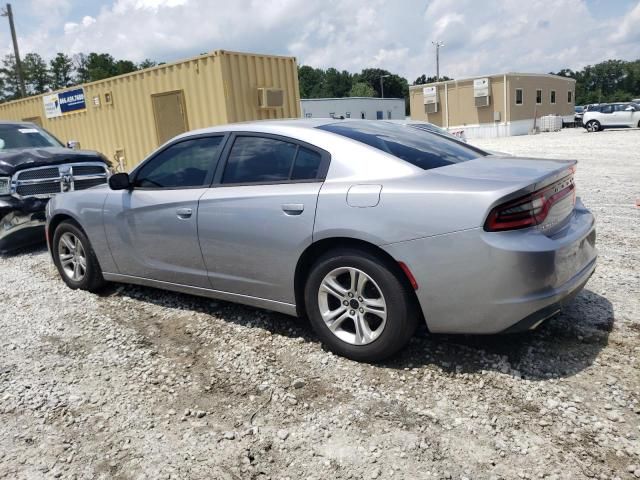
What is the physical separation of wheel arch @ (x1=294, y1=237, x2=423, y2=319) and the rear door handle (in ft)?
0.77

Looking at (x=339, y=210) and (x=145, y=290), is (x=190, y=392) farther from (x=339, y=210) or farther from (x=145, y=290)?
(x=145, y=290)

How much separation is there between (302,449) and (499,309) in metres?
1.28

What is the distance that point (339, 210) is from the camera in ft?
A: 10.4

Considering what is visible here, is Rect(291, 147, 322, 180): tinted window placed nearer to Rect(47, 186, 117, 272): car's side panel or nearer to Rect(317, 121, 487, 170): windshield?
Rect(317, 121, 487, 170): windshield

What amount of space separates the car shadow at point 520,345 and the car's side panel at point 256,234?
490mm

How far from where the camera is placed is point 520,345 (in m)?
3.41

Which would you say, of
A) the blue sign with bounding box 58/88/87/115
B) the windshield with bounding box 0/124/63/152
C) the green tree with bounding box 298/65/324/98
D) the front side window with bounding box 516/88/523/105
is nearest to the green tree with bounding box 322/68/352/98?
the green tree with bounding box 298/65/324/98

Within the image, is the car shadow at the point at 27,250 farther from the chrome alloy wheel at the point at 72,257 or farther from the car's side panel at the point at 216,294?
the car's side panel at the point at 216,294

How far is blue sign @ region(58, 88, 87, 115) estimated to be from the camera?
Result: 13.5 meters

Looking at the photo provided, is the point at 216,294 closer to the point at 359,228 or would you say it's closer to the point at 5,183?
the point at 359,228

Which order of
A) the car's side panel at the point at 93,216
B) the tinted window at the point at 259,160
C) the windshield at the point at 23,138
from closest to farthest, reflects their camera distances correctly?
the tinted window at the point at 259,160 → the car's side panel at the point at 93,216 → the windshield at the point at 23,138

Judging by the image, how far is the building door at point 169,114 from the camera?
10758 millimetres

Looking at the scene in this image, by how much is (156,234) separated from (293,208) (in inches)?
55.8

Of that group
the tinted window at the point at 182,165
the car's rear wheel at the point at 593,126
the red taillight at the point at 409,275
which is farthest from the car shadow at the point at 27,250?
the car's rear wheel at the point at 593,126
